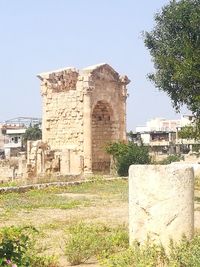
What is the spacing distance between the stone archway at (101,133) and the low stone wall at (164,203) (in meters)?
24.2

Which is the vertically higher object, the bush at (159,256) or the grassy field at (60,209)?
the bush at (159,256)

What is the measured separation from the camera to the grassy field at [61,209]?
9.30 meters

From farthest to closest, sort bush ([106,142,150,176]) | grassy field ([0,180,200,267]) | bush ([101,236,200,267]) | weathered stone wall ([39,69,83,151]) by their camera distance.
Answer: weathered stone wall ([39,69,83,151]) → bush ([106,142,150,176]) → grassy field ([0,180,200,267]) → bush ([101,236,200,267])

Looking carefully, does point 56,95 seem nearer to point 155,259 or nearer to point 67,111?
point 67,111

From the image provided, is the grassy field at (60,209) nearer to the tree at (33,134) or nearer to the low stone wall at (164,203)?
the low stone wall at (164,203)

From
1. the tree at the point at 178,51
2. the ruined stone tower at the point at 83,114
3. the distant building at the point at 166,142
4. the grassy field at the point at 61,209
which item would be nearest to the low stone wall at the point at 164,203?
the grassy field at the point at 61,209

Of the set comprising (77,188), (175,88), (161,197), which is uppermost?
(175,88)

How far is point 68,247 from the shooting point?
21.4 ft

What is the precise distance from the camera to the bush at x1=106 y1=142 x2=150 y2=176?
26.5m

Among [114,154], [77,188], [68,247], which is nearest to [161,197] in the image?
[68,247]

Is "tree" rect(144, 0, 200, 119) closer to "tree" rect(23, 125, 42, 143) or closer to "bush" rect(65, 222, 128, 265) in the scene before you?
"bush" rect(65, 222, 128, 265)

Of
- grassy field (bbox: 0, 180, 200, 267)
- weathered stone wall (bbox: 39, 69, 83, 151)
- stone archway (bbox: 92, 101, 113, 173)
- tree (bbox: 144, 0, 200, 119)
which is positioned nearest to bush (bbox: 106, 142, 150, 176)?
weathered stone wall (bbox: 39, 69, 83, 151)

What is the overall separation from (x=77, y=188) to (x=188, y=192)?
14214 mm

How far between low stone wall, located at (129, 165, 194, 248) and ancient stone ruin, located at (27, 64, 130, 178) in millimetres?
22340
